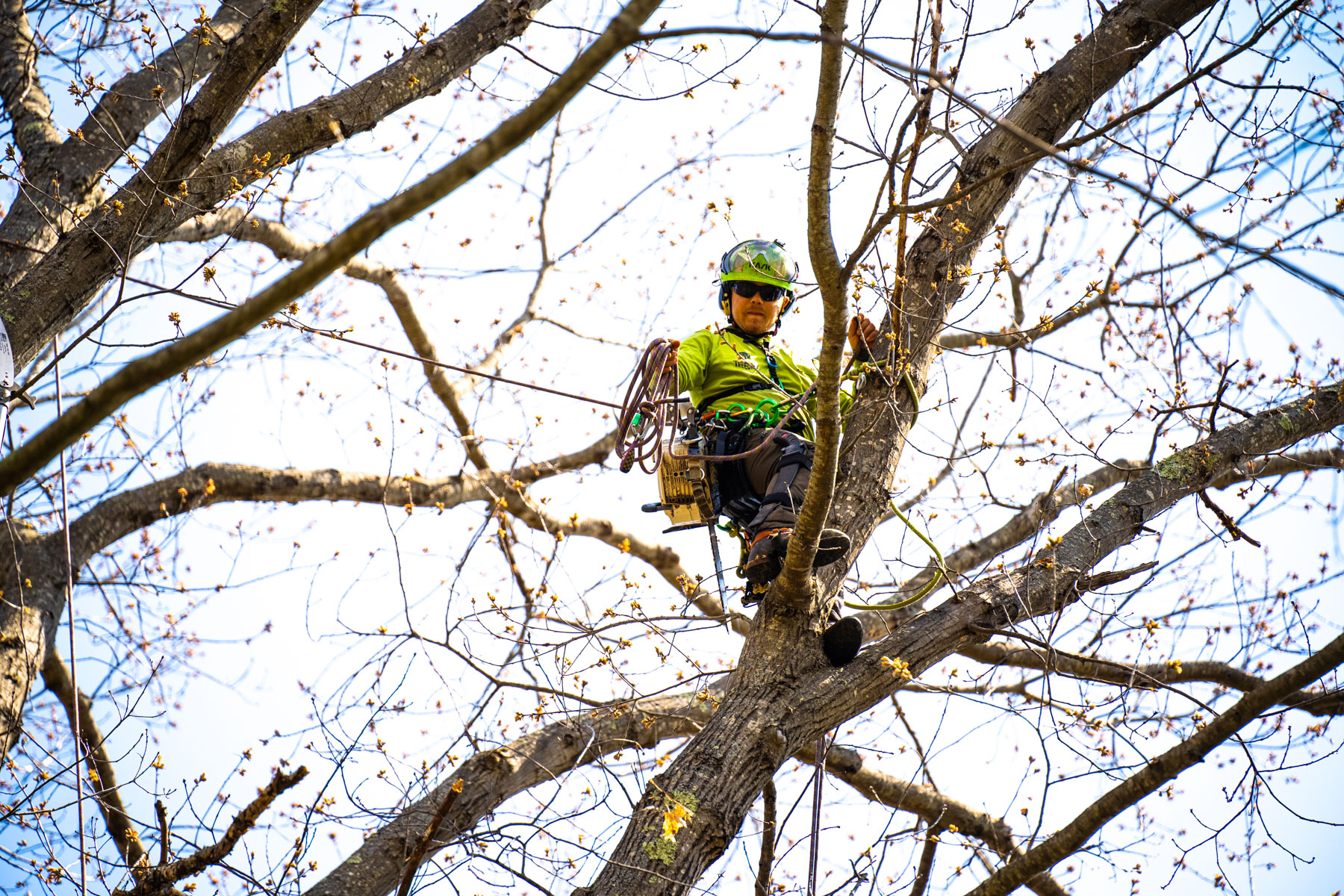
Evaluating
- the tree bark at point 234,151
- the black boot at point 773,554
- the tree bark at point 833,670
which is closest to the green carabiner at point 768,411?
the black boot at point 773,554

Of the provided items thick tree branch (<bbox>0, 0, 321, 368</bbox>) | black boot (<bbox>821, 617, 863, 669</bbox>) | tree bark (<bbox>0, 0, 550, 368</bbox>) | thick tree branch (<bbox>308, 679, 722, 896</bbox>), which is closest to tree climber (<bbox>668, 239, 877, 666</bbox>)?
black boot (<bbox>821, 617, 863, 669</bbox>)

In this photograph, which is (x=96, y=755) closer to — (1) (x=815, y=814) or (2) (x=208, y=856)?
(2) (x=208, y=856)

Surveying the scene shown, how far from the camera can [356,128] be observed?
3344mm

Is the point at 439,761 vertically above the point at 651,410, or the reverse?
the point at 651,410

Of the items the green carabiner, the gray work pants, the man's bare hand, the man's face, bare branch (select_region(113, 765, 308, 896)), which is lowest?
bare branch (select_region(113, 765, 308, 896))

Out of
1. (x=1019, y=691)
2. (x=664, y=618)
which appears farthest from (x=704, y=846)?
(x=1019, y=691)

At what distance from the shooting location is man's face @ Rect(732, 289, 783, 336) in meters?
3.85

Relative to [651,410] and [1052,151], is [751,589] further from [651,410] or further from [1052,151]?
[1052,151]

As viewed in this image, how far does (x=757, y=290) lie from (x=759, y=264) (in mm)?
104

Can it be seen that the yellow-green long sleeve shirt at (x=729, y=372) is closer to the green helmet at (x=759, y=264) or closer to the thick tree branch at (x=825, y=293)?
the green helmet at (x=759, y=264)

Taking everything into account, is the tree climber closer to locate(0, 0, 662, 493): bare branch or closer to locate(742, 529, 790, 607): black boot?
locate(742, 529, 790, 607): black boot

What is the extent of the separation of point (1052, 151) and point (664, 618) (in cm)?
219

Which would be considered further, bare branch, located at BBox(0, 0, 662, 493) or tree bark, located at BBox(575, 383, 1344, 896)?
tree bark, located at BBox(575, 383, 1344, 896)

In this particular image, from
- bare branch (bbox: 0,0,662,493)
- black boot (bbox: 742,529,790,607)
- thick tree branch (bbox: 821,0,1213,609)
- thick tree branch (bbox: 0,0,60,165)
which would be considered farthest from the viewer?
thick tree branch (bbox: 0,0,60,165)
